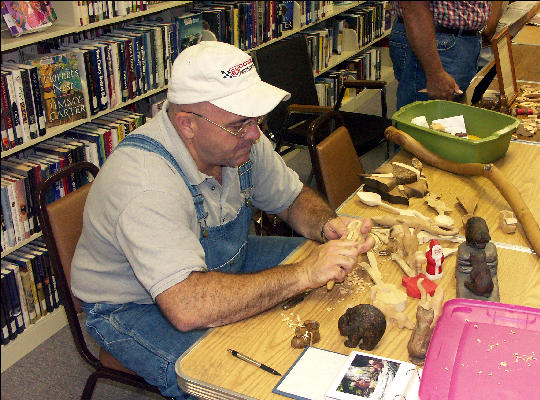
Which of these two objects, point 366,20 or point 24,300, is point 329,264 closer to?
point 24,300

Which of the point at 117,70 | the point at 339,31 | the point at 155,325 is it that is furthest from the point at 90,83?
the point at 339,31

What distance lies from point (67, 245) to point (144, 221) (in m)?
0.40

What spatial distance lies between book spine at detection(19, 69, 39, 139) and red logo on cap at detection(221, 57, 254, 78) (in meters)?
1.13

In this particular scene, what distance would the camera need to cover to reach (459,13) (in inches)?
113

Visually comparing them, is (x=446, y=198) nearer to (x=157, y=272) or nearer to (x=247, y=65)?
Result: (x=247, y=65)

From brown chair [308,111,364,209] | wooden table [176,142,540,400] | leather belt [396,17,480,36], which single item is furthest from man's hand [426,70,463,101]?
wooden table [176,142,540,400]

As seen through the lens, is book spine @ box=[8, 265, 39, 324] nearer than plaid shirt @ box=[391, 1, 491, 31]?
Yes

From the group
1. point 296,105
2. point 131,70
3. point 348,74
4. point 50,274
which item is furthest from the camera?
point 348,74

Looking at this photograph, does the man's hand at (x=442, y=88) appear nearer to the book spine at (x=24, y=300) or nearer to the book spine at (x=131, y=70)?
the book spine at (x=131, y=70)

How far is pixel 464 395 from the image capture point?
1052 millimetres

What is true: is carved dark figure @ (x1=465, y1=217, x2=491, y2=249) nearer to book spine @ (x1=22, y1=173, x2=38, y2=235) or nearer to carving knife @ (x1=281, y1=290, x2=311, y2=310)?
carving knife @ (x1=281, y1=290, x2=311, y2=310)

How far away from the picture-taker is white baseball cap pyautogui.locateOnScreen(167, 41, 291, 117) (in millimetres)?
1466

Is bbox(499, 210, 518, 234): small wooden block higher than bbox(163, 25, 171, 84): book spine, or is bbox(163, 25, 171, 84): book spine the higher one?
bbox(163, 25, 171, 84): book spine

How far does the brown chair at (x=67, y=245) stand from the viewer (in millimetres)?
1660
